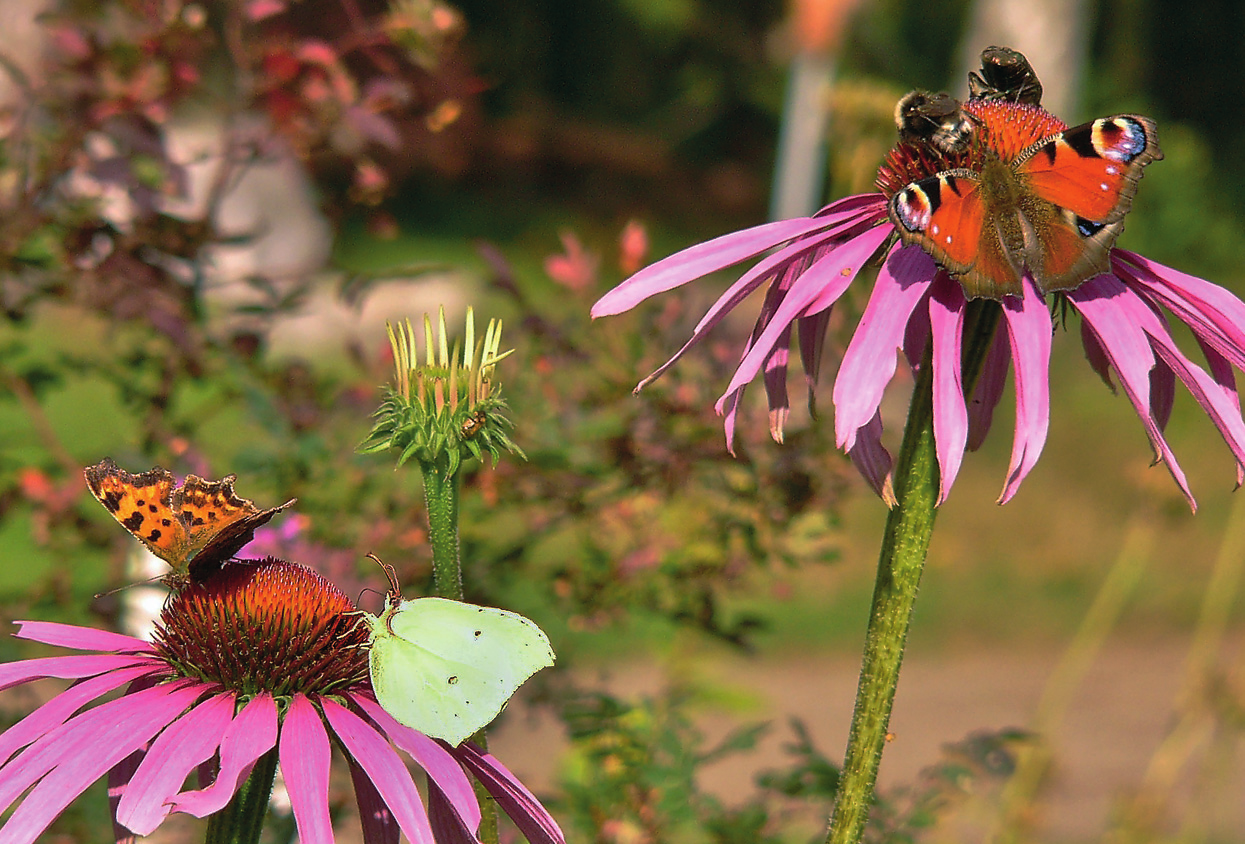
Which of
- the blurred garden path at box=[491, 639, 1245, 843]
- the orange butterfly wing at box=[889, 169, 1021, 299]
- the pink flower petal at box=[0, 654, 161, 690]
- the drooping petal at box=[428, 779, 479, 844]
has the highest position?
the blurred garden path at box=[491, 639, 1245, 843]

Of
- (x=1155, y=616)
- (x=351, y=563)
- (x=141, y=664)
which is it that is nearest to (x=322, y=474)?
(x=351, y=563)

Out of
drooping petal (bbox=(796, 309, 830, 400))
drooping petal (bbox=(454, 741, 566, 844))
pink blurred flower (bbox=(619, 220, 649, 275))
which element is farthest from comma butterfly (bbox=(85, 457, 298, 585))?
pink blurred flower (bbox=(619, 220, 649, 275))

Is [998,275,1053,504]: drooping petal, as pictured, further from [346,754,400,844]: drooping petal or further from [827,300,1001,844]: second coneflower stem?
[346,754,400,844]: drooping petal

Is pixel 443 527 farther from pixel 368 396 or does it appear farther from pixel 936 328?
pixel 368 396

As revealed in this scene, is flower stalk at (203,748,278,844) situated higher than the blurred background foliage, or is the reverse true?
the blurred background foliage

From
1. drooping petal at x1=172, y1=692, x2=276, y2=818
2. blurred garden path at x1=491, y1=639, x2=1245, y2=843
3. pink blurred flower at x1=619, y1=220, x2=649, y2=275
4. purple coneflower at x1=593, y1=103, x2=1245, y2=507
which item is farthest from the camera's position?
blurred garden path at x1=491, y1=639, x2=1245, y2=843

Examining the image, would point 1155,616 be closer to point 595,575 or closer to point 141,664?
point 595,575
